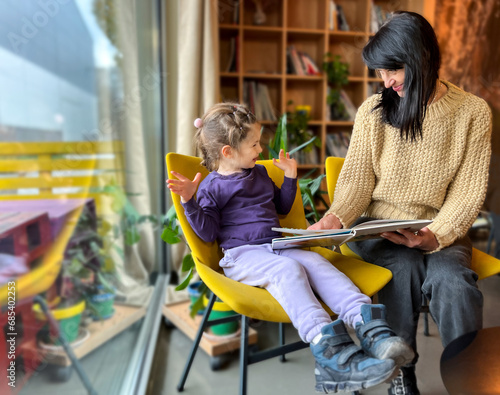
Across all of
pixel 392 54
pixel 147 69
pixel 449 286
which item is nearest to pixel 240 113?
pixel 392 54

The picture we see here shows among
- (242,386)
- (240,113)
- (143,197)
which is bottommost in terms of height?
(242,386)

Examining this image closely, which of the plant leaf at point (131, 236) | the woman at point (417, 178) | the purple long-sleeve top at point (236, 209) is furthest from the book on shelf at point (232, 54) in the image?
the purple long-sleeve top at point (236, 209)

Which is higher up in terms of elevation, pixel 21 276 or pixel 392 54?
pixel 392 54

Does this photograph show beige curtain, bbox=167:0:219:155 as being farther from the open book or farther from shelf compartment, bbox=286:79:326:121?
shelf compartment, bbox=286:79:326:121

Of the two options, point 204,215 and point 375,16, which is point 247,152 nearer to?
point 204,215

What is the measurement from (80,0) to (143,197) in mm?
1135

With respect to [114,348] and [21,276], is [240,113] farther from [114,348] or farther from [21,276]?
[114,348]

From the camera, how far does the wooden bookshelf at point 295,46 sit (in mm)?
3275

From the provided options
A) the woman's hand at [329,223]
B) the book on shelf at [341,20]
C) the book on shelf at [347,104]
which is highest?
the book on shelf at [341,20]

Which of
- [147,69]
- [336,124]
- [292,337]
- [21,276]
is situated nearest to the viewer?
[21,276]

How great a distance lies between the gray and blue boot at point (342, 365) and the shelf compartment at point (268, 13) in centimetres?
301

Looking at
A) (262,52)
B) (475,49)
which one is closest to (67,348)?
(262,52)

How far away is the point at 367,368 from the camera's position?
83cm

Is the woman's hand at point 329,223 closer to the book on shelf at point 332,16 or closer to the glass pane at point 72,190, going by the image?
the glass pane at point 72,190
